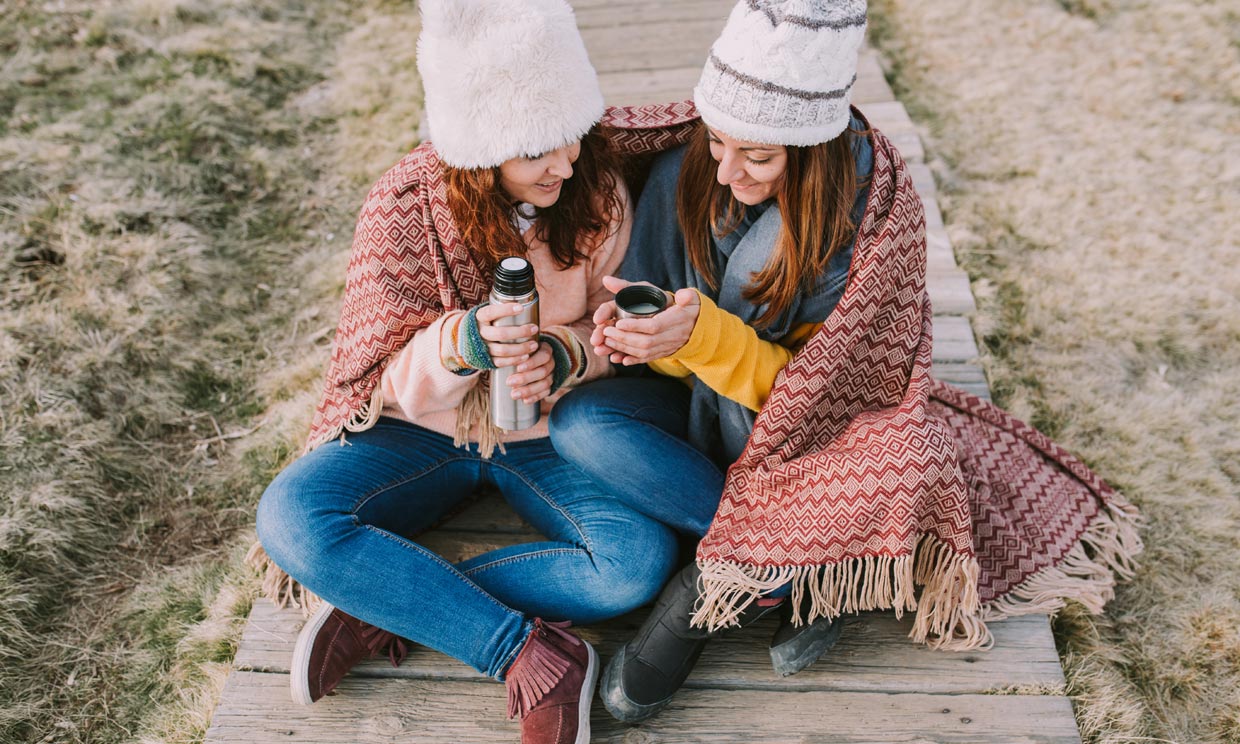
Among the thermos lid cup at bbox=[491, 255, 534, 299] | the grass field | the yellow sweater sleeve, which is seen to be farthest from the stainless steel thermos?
the grass field

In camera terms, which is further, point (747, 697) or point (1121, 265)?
point (1121, 265)

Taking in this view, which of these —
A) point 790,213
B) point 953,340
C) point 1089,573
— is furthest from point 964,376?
point 790,213

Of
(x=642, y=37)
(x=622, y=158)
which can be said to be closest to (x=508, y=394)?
(x=622, y=158)

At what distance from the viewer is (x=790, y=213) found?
191 centimetres

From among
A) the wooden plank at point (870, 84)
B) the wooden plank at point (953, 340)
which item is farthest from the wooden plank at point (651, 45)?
the wooden plank at point (953, 340)

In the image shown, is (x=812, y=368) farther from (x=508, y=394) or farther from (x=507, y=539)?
(x=507, y=539)

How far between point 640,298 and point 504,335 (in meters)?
0.30

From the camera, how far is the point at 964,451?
90.7 inches

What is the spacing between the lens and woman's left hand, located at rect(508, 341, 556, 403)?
192cm

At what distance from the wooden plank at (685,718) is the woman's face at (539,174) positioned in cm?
113

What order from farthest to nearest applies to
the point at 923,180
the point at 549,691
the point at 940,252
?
the point at 923,180 → the point at 940,252 → the point at 549,691

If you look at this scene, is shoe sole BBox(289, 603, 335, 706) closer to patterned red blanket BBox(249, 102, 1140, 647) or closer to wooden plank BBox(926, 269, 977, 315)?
patterned red blanket BBox(249, 102, 1140, 647)

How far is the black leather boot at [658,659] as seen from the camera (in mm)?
1917

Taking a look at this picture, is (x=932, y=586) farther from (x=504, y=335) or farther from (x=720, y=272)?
(x=504, y=335)
